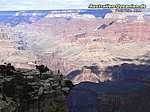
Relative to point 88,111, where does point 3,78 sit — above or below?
above

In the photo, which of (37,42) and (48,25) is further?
(48,25)

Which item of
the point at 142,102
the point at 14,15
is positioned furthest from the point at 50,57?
the point at 142,102

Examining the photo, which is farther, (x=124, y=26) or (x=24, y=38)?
(x=24, y=38)

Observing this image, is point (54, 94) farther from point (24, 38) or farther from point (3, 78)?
point (24, 38)

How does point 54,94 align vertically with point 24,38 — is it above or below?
above

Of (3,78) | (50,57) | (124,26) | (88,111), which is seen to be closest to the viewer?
(3,78)

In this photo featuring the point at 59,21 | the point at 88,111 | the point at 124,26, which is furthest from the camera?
the point at 59,21

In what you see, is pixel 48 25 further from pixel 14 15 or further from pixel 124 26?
pixel 124 26

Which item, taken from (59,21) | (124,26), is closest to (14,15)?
(59,21)

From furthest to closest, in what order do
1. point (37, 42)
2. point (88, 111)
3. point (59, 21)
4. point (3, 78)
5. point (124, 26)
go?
point (59, 21), point (37, 42), point (124, 26), point (88, 111), point (3, 78)

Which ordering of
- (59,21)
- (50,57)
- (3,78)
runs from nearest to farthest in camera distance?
(3,78)
(50,57)
(59,21)
